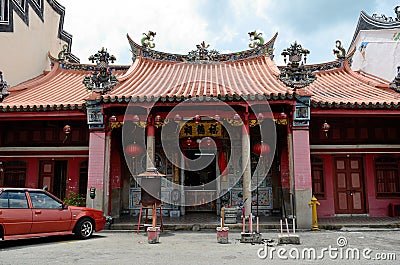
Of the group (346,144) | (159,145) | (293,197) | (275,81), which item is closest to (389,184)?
(346,144)

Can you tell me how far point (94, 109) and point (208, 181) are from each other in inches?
195

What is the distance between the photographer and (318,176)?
41.8 ft

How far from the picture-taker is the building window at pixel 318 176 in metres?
12.7

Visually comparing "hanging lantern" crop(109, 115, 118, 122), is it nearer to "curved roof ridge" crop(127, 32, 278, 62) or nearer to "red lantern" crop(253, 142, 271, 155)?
"red lantern" crop(253, 142, 271, 155)

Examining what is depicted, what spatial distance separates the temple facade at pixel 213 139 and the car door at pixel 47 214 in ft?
7.72

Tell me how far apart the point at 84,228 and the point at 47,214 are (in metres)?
0.99

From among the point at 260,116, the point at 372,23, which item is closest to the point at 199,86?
the point at 260,116

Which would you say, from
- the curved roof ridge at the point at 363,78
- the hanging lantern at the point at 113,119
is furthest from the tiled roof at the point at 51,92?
the curved roof ridge at the point at 363,78

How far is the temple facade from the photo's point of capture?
35.6 ft

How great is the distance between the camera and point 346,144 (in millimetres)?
12688

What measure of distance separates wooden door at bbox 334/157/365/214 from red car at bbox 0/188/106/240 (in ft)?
26.7

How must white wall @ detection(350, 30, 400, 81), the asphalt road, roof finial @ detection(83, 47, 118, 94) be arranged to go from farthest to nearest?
white wall @ detection(350, 30, 400, 81) → roof finial @ detection(83, 47, 118, 94) → the asphalt road

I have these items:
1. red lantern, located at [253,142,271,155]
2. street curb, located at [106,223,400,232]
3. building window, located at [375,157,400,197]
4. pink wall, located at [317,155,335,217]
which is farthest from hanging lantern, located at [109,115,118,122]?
building window, located at [375,157,400,197]

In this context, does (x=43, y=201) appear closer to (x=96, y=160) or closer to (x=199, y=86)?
(x=96, y=160)
